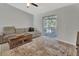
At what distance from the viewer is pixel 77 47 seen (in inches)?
54.5

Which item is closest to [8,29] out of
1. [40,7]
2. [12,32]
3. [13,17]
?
[12,32]

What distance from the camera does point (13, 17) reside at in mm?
1423

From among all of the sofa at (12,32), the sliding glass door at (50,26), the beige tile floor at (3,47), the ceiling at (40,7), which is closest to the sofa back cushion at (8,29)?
the sofa at (12,32)

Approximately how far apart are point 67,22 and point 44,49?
51 cm

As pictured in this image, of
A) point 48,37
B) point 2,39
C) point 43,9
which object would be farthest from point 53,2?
point 2,39

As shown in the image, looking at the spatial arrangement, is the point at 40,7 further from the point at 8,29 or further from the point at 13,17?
the point at 8,29

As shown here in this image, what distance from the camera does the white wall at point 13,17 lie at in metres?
1.35

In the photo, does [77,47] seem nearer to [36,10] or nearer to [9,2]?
[36,10]

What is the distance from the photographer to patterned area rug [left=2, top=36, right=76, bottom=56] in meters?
1.36

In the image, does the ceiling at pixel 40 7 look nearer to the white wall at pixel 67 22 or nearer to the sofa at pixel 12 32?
the white wall at pixel 67 22

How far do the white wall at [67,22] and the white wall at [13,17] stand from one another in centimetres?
12

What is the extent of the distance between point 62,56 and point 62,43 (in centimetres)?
18

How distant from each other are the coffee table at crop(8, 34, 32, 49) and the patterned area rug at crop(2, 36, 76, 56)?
0.05 metres

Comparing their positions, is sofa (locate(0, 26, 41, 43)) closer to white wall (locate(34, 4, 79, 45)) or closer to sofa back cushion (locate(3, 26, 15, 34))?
sofa back cushion (locate(3, 26, 15, 34))
